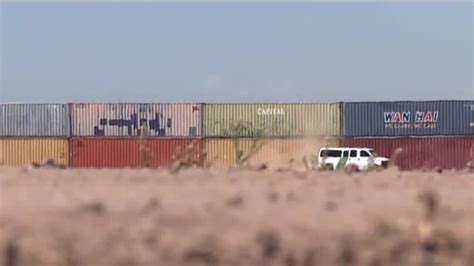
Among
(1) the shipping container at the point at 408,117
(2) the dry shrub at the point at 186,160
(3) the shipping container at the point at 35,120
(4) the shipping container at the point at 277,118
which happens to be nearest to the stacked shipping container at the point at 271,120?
(4) the shipping container at the point at 277,118

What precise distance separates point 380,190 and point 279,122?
35.1m

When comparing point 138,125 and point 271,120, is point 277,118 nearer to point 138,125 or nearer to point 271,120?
point 271,120

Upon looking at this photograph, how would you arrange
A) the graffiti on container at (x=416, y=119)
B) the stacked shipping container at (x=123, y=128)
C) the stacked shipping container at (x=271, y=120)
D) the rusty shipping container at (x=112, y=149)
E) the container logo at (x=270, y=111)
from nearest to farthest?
the rusty shipping container at (x=112, y=149) → the stacked shipping container at (x=123, y=128) → the stacked shipping container at (x=271, y=120) → the graffiti on container at (x=416, y=119) → the container logo at (x=270, y=111)

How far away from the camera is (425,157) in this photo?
42562 millimetres

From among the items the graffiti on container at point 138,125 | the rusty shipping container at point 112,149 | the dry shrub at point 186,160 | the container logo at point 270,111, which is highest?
the container logo at point 270,111

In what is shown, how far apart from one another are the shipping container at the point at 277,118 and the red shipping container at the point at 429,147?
1297 mm

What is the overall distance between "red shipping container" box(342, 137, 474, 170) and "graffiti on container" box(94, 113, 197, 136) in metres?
7.55

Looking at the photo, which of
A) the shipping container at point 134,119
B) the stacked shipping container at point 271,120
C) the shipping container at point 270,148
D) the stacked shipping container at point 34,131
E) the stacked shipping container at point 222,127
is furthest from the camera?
the shipping container at point 134,119

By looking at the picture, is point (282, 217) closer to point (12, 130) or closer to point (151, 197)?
point (151, 197)

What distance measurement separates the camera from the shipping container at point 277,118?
1766 inches

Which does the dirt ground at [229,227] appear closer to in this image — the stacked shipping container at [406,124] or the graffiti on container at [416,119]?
the stacked shipping container at [406,124]

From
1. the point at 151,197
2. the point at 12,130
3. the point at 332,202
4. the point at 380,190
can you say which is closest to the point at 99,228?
the point at 151,197

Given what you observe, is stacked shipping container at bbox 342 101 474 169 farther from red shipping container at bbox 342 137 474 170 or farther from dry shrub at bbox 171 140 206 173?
dry shrub at bbox 171 140 206 173

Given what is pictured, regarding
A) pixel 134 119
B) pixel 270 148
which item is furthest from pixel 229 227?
pixel 134 119
